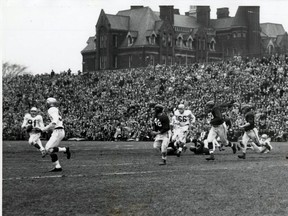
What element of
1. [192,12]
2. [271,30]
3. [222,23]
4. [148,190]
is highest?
[192,12]

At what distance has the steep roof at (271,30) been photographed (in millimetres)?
81406

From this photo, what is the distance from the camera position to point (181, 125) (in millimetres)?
21516

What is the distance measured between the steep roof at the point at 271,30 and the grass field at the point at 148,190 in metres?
66.9

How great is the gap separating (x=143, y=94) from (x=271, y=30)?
4472 cm

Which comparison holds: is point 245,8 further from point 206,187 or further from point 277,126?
point 206,187

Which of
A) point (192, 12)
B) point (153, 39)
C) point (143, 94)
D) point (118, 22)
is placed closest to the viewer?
point (143, 94)

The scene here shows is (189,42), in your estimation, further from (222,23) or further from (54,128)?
(54,128)

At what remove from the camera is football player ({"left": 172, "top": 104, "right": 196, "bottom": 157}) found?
21270 millimetres

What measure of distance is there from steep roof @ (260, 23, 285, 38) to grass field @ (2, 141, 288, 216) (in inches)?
2634

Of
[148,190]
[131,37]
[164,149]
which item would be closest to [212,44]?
[131,37]

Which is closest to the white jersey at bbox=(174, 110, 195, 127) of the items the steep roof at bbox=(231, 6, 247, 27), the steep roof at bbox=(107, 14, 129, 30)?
the steep roof at bbox=(107, 14, 129, 30)

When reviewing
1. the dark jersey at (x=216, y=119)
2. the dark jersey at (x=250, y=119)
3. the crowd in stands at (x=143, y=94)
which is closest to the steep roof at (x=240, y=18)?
the crowd in stands at (x=143, y=94)

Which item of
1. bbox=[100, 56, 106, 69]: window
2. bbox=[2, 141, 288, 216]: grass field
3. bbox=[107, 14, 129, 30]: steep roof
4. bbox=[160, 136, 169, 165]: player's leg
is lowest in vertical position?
bbox=[2, 141, 288, 216]: grass field

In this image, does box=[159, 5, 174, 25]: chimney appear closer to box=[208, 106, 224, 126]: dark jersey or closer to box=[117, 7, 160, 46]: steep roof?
box=[117, 7, 160, 46]: steep roof
